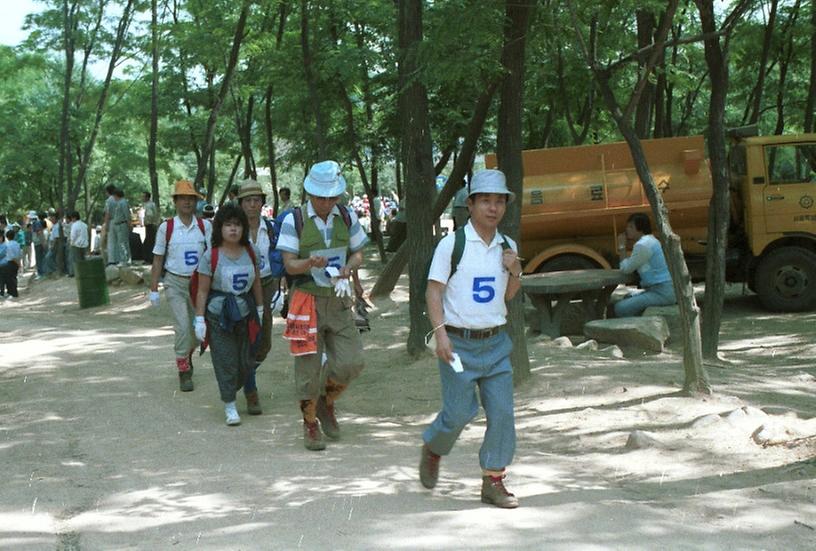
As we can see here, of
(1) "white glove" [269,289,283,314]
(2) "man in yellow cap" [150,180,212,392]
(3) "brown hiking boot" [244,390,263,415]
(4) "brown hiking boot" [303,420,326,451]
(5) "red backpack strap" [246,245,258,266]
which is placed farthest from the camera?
(2) "man in yellow cap" [150,180,212,392]

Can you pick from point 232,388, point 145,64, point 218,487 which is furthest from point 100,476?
point 145,64

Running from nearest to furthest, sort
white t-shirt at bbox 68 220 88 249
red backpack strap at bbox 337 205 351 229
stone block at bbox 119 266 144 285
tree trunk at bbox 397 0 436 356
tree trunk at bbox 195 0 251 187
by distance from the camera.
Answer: red backpack strap at bbox 337 205 351 229, tree trunk at bbox 397 0 436 356, tree trunk at bbox 195 0 251 187, stone block at bbox 119 266 144 285, white t-shirt at bbox 68 220 88 249

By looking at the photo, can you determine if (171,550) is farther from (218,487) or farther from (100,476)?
(100,476)

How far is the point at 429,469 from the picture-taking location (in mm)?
6059

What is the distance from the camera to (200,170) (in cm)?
2138

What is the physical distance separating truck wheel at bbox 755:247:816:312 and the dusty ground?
4009 mm

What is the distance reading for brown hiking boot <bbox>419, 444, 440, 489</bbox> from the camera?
6.05 meters

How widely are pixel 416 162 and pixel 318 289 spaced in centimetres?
345

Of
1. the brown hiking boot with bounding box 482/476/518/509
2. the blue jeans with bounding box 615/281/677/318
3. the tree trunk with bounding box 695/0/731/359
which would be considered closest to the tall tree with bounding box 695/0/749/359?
the tree trunk with bounding box 695/0/731/359

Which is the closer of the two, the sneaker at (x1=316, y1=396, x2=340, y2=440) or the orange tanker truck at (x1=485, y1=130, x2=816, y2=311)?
the sneaker at (x1=316, y1=396, x2=340, y2=440)

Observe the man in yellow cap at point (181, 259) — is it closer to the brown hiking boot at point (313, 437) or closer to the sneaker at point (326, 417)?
the sneaker at point (326, 417)

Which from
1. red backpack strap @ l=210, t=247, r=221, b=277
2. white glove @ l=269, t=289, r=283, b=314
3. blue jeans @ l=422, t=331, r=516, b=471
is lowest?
blue jeans @ l=422, t=331, r=516, b=471

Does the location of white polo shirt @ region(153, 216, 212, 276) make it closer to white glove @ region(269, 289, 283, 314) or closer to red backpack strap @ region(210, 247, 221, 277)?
white glove @ region(269, 289, 283, 314)

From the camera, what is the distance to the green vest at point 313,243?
7410 millimetres
